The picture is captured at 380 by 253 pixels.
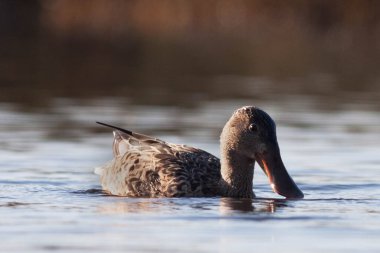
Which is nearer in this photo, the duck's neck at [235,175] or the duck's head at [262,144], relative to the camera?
the duck's head at [262,144]

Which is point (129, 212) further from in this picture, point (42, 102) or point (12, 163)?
point (42, 102)

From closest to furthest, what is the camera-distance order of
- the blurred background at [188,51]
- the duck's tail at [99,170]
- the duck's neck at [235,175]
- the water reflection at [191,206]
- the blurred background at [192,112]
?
the blurred background at [192,112] → the water reflection at [191,206] → the duck's neck at [235,175] → the duck's tail at [99,170] → the blurred background at [188,51]

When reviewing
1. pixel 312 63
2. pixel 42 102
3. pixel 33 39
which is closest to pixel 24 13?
pixel 33 39

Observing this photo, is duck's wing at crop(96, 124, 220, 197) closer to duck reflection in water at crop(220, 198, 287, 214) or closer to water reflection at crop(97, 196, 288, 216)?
water reflection at crop(97, 196, 288, 216)

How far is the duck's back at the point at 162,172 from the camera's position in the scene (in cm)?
1050

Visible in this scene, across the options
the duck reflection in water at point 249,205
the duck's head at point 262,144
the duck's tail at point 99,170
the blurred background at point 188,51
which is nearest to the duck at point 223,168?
the duck's head at point 262,144

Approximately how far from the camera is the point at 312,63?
2780 cm

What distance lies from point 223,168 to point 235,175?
0.12m

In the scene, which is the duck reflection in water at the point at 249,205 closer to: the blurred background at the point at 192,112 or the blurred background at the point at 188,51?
the blurred background at the point at 192,112

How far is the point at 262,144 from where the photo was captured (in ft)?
34.6

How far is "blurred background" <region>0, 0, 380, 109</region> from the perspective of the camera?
21.2 m

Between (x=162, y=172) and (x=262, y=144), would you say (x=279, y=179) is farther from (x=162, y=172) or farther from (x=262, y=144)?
(x=162, y=172)

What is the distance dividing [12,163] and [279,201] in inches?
123

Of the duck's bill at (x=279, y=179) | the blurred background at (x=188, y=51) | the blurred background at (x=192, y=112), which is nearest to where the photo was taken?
the blurred background at (x=192, y=112)
